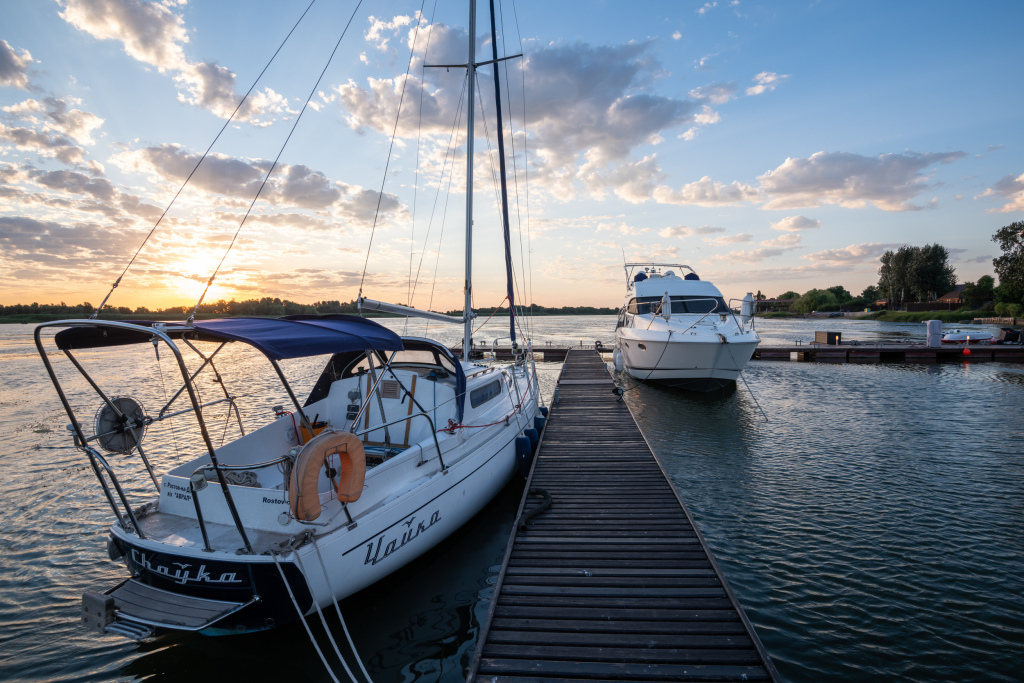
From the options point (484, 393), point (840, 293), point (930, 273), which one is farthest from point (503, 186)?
point (840, 293)

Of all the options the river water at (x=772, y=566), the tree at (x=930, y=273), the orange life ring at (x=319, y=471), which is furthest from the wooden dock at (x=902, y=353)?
the tree at (x=930, y=273)

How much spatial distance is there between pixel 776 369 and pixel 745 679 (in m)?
25.0

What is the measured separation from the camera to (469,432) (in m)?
7.38

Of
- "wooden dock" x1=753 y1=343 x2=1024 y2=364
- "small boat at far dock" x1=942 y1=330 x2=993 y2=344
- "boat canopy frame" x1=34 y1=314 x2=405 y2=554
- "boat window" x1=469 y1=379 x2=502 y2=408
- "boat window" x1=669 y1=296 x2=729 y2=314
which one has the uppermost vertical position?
"boat window" x1=669 y1=296 x2=729 y2=314

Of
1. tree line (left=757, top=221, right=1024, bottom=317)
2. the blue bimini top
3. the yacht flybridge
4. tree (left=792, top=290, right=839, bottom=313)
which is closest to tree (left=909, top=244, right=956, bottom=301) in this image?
tree line (left=757, top=221, right=1024, bottom=317)

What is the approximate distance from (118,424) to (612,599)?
524 centimetres

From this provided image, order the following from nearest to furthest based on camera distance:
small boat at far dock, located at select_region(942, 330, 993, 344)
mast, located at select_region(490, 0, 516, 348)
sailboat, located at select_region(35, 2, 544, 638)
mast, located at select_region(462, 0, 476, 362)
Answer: sailboat, located at select_region(35, 2, 544, 638) → mast, located at select_region(462, 0, 476, 362) → mast, located at select_region(490, 0, 516, 348) → small boat at far dock, located at select_region(942, 330, 993, 344)

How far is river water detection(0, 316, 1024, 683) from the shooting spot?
4.58 meters

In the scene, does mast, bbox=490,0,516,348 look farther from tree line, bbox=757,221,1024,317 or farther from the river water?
tree line, bbox=757,221,1024,317

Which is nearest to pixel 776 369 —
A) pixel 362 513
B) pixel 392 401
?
pixel 392 401

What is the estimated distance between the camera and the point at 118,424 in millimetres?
4758

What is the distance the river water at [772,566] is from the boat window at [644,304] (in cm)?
786

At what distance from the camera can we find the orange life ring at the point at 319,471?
3.98 m

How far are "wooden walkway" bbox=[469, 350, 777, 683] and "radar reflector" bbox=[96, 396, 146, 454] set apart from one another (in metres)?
4.03
